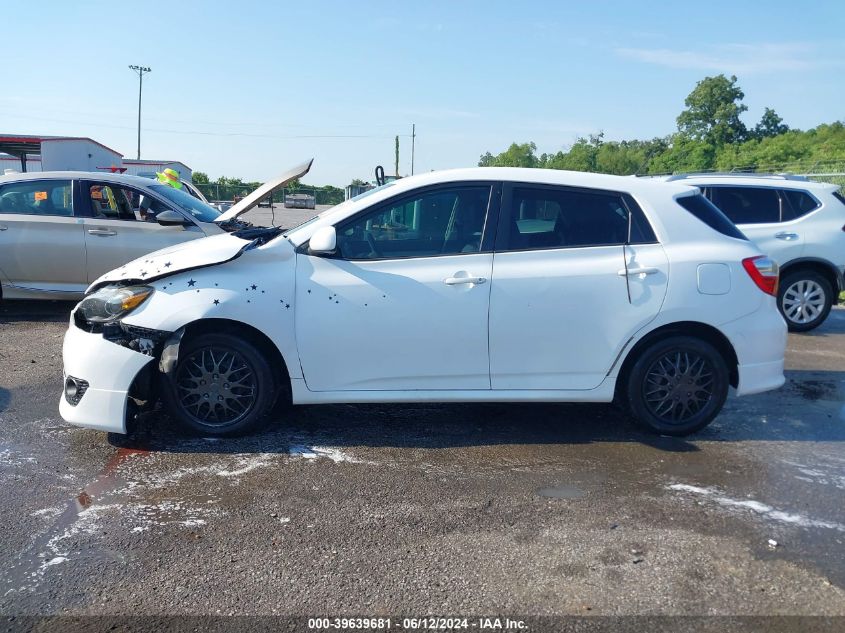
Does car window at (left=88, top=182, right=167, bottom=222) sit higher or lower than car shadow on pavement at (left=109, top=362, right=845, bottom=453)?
higher

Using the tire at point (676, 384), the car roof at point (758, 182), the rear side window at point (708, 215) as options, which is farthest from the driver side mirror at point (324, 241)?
the car roof at point (758, 182)

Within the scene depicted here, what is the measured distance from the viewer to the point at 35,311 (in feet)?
30.3

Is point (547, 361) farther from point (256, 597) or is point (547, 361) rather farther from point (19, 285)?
point (19, 285)

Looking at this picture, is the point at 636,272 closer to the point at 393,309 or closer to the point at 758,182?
the point at 393,309

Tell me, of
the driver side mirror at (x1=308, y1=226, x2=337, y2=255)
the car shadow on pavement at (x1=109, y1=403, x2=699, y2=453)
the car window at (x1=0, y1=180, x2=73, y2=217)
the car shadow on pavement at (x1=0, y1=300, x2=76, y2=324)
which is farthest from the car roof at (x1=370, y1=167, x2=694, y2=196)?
the car shadow on pavement at (x1=0, y1=300, x2=76, y2=324)

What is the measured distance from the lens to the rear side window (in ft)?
16.1

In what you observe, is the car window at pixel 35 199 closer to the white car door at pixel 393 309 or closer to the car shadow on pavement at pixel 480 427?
the car shadow on pavement at pixel 480 427

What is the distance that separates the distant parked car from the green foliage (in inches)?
897

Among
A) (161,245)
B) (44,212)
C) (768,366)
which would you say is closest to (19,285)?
(44,212)

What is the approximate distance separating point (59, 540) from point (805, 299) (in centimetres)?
881

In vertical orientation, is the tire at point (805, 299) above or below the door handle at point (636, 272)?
below

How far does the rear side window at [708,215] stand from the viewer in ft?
16.1

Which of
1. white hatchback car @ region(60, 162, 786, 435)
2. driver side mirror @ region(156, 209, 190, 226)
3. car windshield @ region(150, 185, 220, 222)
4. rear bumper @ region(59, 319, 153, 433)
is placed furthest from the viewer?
car windshield @ region(150, 185, 220, 222)

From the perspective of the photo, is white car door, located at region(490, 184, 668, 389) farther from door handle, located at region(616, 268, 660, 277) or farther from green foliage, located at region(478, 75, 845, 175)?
green foliage, located at region(478, 75, 845, 175)
